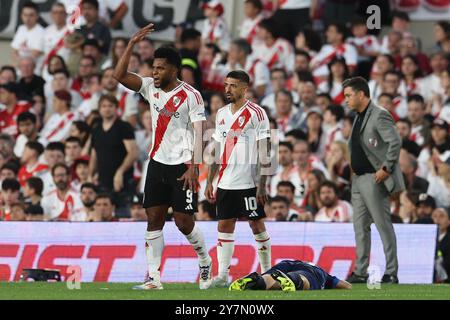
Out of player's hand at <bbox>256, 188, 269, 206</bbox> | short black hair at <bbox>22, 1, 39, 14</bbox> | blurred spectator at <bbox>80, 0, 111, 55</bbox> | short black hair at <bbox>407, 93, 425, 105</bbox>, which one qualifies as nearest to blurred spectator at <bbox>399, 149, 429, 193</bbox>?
short black hair at <bbox>407, 93, 425, 105</bbox>

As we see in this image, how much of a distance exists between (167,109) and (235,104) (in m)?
1.41

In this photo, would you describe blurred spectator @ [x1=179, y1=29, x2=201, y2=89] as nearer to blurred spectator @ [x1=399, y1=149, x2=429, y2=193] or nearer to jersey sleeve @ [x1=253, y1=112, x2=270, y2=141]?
blurred spectator @ [x1=399, y1=149, x2=429, y2=193]

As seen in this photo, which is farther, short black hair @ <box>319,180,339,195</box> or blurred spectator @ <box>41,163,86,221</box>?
blurred spectator @ <box>41,163,86,221</box>

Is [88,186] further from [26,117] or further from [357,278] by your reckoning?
[357,278]

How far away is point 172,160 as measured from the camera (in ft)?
50.7

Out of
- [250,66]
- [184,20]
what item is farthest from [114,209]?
[184,20]

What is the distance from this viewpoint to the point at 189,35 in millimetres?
24453

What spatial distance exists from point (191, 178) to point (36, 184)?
23.7ft

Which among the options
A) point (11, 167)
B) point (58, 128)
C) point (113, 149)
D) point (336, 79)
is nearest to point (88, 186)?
point (113, 149)

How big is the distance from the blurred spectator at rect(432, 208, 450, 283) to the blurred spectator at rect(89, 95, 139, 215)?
4.99 metres

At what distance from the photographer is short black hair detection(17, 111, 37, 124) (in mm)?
23828

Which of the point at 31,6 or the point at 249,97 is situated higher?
the point at 31,6
